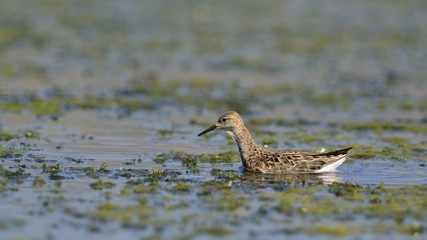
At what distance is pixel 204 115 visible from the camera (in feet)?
66.1

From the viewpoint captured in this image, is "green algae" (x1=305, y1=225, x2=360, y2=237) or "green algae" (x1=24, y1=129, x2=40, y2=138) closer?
"green algae" (x1=305, y1=225, x2=360, y2=237)

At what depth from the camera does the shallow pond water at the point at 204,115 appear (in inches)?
441

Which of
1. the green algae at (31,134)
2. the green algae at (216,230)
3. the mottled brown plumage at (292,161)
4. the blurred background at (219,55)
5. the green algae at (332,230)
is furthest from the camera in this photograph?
the blurred background at (219,55)

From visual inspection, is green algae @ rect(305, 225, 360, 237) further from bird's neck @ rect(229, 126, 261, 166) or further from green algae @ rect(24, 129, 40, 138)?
green algae @ rect(24, 129, 40, 138)

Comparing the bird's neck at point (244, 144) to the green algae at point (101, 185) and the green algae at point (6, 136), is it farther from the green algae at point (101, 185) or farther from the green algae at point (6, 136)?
the green algae at point (6, 136)

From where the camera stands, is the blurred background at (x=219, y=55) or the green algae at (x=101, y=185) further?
the blurred background at (x=219, y=55)

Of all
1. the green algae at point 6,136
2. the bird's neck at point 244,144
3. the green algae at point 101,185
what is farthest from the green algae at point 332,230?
the green algae at point 6,136

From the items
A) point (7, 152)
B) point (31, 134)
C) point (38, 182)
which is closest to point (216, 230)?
point (38, 182)

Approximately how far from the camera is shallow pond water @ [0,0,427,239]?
36.8ft

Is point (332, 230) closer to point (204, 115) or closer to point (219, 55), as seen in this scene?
point (204, 115)

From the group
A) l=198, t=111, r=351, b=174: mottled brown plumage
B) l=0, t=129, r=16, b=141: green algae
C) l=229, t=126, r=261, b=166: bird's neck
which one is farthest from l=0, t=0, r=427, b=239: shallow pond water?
l=229, t=126, r=261, b=166: bird's neck

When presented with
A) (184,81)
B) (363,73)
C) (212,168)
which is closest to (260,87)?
(184,81)

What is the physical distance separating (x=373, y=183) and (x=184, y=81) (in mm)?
11367

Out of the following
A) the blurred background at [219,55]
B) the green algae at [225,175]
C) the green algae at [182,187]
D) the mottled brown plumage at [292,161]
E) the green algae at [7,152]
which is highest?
the blurred background at [219,55]
